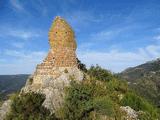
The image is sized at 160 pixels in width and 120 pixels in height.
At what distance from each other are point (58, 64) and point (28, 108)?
6.23 m

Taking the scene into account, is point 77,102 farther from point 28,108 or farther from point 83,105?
point 28,108

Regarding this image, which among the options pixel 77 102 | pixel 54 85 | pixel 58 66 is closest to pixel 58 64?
pixel 58 66

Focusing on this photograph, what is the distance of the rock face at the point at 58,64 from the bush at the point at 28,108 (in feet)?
6.27

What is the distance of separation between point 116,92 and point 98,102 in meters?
4.50

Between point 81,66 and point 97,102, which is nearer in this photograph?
point 97,102

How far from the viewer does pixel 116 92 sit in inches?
1442

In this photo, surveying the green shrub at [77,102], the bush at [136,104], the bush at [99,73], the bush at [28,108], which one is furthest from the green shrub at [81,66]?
the bush at [28,108]

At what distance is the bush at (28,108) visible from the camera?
31.8m

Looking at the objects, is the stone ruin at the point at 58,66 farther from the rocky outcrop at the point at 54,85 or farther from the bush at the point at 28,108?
the bush at the point at 28,108

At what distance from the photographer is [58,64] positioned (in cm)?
3628

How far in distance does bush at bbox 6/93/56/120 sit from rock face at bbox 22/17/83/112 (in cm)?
191

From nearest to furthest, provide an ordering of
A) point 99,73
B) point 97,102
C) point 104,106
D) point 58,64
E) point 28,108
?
point 104,106, point 28,108, point 97,102, point 58,64, point 99,73

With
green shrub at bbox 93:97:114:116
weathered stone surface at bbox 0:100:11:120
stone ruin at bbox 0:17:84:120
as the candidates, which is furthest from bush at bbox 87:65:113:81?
weathered stone surface at bbox 0:100:11:120

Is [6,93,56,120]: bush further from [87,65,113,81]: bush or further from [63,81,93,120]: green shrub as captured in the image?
[87,65,113,81]: bush
